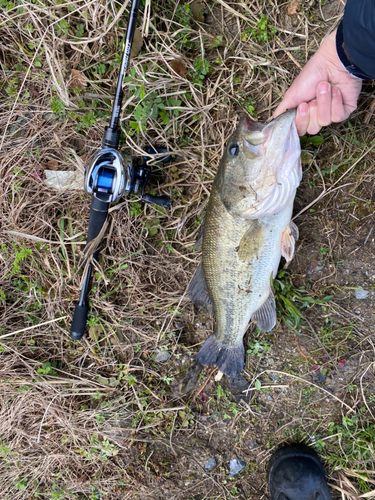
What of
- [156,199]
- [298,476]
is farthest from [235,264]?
[298,476]

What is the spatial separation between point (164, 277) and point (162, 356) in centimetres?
69

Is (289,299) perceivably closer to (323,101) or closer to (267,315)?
(267,315)

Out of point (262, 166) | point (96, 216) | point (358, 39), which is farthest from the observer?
point (96, 216)

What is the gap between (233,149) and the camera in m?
1.78

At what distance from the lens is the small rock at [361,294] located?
2.34 metres

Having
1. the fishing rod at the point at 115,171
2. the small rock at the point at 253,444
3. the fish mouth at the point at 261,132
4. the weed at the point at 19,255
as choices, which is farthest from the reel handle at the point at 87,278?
the small rock at the point at 253,444

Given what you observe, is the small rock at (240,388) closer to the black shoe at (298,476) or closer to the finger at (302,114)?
the black shoe at (298,476)

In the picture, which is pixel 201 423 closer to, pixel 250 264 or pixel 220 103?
pixel 250 264

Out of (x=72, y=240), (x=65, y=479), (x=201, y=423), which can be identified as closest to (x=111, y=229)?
(x=72, y=240)

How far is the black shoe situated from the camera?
7.77 feet

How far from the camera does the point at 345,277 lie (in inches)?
93.0

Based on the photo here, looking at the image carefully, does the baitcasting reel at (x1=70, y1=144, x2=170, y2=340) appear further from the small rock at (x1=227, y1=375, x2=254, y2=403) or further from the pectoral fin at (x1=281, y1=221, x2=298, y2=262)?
the small rock at (x1=227, y1=375, x2=254, y2=403)

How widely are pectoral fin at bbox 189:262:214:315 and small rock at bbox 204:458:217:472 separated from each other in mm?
1348

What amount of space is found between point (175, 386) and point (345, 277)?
1660mm
